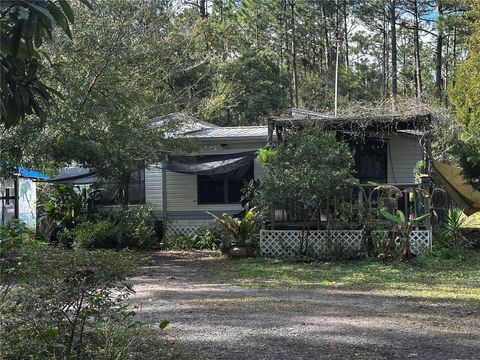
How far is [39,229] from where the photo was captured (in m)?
17.8

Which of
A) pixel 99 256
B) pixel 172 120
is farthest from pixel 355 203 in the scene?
pixel 99 256

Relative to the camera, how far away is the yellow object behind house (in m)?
16.8

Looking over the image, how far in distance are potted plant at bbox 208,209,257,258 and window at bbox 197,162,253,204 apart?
346 cm

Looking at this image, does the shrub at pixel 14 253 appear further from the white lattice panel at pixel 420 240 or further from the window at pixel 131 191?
the window at pixel 131 191

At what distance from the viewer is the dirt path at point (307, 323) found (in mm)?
5531

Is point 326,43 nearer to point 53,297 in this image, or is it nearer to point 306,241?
point 306,241

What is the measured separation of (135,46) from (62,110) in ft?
7.90

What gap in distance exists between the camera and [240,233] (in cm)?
1455

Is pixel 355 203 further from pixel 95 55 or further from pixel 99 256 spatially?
pixel 99 256

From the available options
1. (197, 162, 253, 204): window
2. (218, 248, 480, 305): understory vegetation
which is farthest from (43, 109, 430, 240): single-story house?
(218, 248, 480, 305): understory vegetation

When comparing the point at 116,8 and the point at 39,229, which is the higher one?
the point at 116,8

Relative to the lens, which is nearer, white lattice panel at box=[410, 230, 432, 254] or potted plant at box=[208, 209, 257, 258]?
white lattice panel at box=[410, 230, 432, 254]

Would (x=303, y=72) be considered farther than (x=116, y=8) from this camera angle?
Yes

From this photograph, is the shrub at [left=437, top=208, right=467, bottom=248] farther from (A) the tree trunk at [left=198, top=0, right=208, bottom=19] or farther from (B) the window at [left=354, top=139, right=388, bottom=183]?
(A) the tree trunk at [left=198, top=0, right=208, bottom=19]
